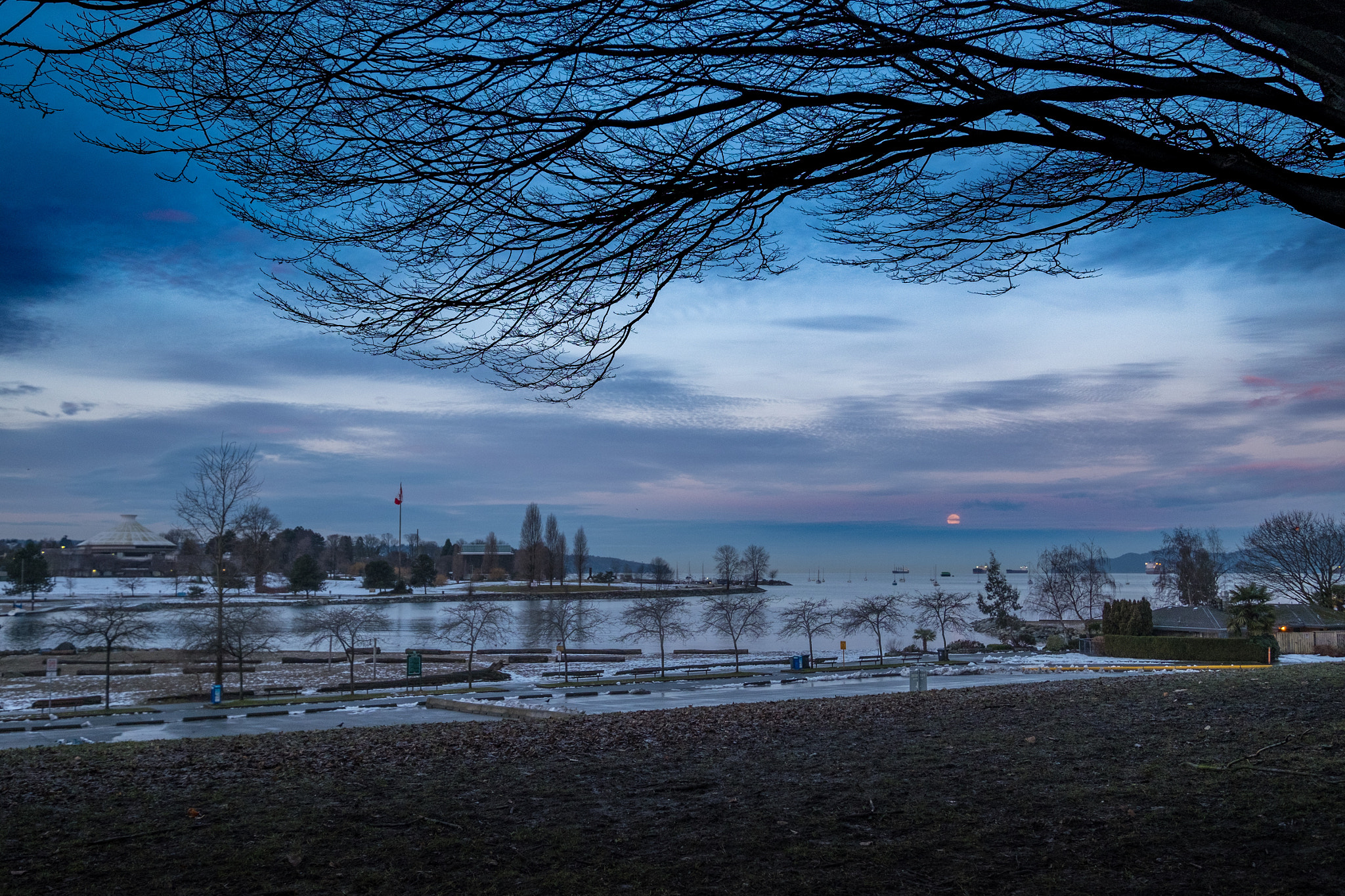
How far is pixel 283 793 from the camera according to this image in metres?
Answer: 6.64

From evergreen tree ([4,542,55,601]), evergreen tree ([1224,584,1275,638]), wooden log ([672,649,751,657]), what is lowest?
wooden log ([672,649,751,657])

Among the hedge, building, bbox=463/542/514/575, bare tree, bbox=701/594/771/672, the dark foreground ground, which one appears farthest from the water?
building, bbox=463/542/514/575

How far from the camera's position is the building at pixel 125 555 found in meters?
148

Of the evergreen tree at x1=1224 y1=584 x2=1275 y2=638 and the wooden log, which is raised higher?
the evergreen tree at x1=1224 y1=584 x2=1275 y2=638

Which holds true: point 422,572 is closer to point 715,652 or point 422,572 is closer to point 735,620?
point 735,620

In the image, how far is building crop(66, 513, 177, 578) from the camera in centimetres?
14750

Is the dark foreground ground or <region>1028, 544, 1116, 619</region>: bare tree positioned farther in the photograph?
<region>1028, 544, 1116, 619</region>: bare tree

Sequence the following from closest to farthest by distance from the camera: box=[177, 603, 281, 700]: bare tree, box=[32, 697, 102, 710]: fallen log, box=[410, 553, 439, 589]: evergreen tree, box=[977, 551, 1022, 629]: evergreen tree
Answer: box=[32, 697, 102, 710]: fallen log < box=[177, 603, 281, 700]: bare tree < box=[977, 551, 1022, 629]: evergreen tree < box=[410, 553, 439, 589]: evergreen tree

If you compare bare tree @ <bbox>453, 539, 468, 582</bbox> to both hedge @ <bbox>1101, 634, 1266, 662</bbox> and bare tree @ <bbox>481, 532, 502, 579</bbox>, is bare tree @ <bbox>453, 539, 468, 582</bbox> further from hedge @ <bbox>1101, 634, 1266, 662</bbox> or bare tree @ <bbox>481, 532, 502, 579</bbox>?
hedge @ <bbox>1101, 634, 1266, 662</bbox>

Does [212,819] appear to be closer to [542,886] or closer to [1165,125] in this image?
[542,886]

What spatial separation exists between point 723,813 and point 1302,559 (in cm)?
5893

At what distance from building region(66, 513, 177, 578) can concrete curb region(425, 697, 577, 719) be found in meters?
143

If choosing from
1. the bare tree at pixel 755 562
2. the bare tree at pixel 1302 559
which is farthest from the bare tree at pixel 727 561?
A: the bare tree at pixel 1302 559

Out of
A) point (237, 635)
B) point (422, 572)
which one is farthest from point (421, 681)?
point (422, 572)
